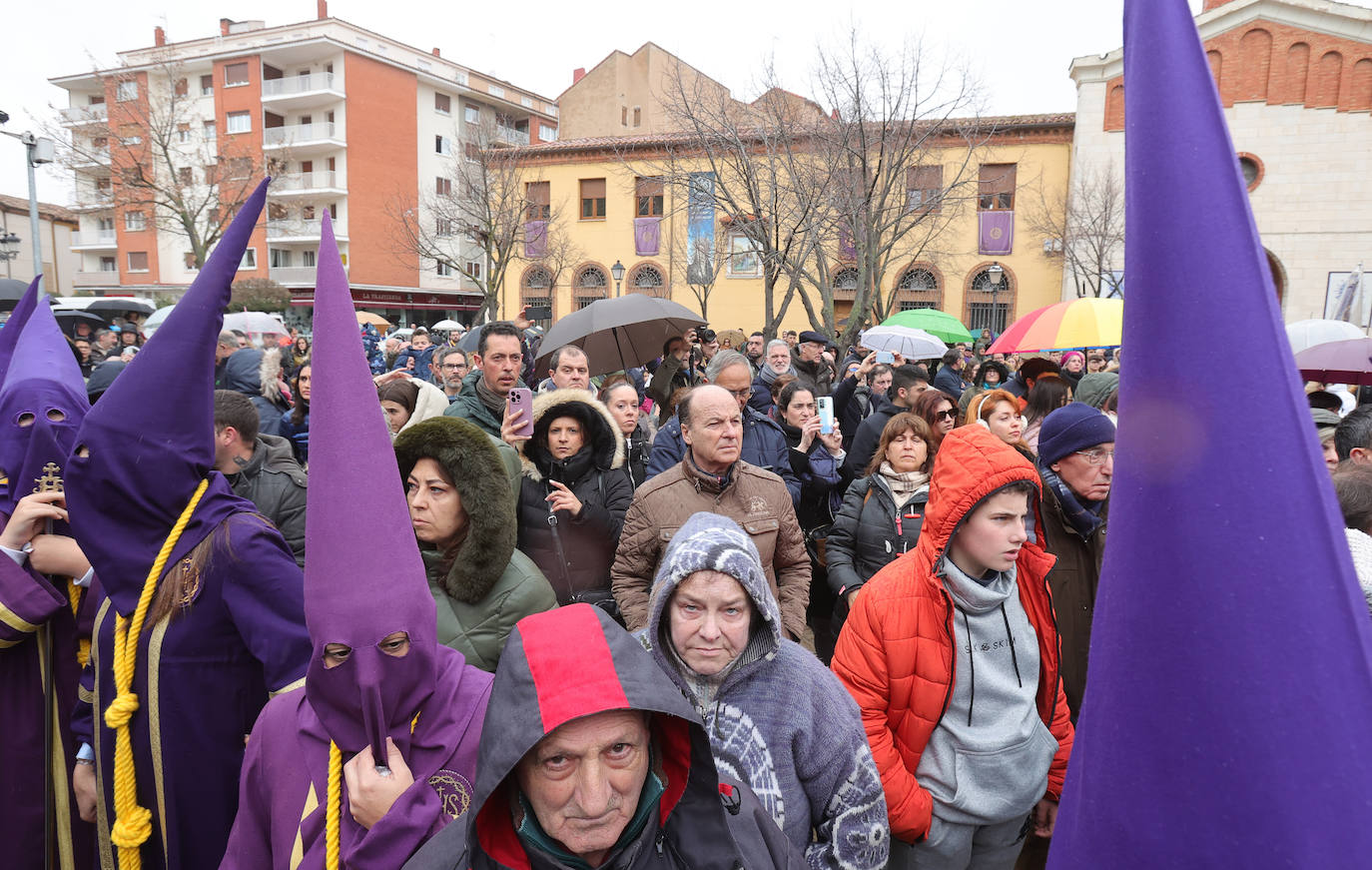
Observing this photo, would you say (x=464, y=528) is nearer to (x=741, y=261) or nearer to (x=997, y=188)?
(x=741, y=261)

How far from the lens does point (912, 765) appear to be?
2.47 m

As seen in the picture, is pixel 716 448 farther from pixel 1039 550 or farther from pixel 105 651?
pixel 105 651

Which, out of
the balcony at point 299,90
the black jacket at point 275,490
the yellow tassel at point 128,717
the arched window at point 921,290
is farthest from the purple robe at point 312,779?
the balcony at point 299,90

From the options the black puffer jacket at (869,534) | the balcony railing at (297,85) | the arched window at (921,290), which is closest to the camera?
the black puffer jacket at (869,534)

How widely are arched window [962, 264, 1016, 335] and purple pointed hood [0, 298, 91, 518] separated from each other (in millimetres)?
27759

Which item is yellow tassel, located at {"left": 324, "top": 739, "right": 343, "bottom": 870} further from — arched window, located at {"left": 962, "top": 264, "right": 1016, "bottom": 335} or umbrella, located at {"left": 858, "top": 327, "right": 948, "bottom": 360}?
arched window, located at {"left": 962, "top": 264, "right": 1016, "bottom": 335}

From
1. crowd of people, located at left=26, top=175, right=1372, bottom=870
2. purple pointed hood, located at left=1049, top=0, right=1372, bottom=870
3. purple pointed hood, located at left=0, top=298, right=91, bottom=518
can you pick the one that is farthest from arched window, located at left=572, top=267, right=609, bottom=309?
purple pointed hood, located at left=1049, top=0, right=1372, bottom=870

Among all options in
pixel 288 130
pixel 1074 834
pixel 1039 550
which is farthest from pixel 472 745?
pixel 288 130

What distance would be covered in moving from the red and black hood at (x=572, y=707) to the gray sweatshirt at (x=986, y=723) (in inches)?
50.2

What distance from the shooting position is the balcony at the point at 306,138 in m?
34.5

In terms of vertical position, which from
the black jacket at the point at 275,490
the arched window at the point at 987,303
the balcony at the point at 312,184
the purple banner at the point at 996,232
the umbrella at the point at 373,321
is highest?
the balcony at the point at 312,184

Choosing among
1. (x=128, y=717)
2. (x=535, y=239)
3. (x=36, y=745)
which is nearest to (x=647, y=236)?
(x=535, y=239)

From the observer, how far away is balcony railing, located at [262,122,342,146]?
3488 centimetres

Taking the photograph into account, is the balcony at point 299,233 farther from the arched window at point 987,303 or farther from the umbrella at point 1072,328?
the umbrella at point 1072,328
